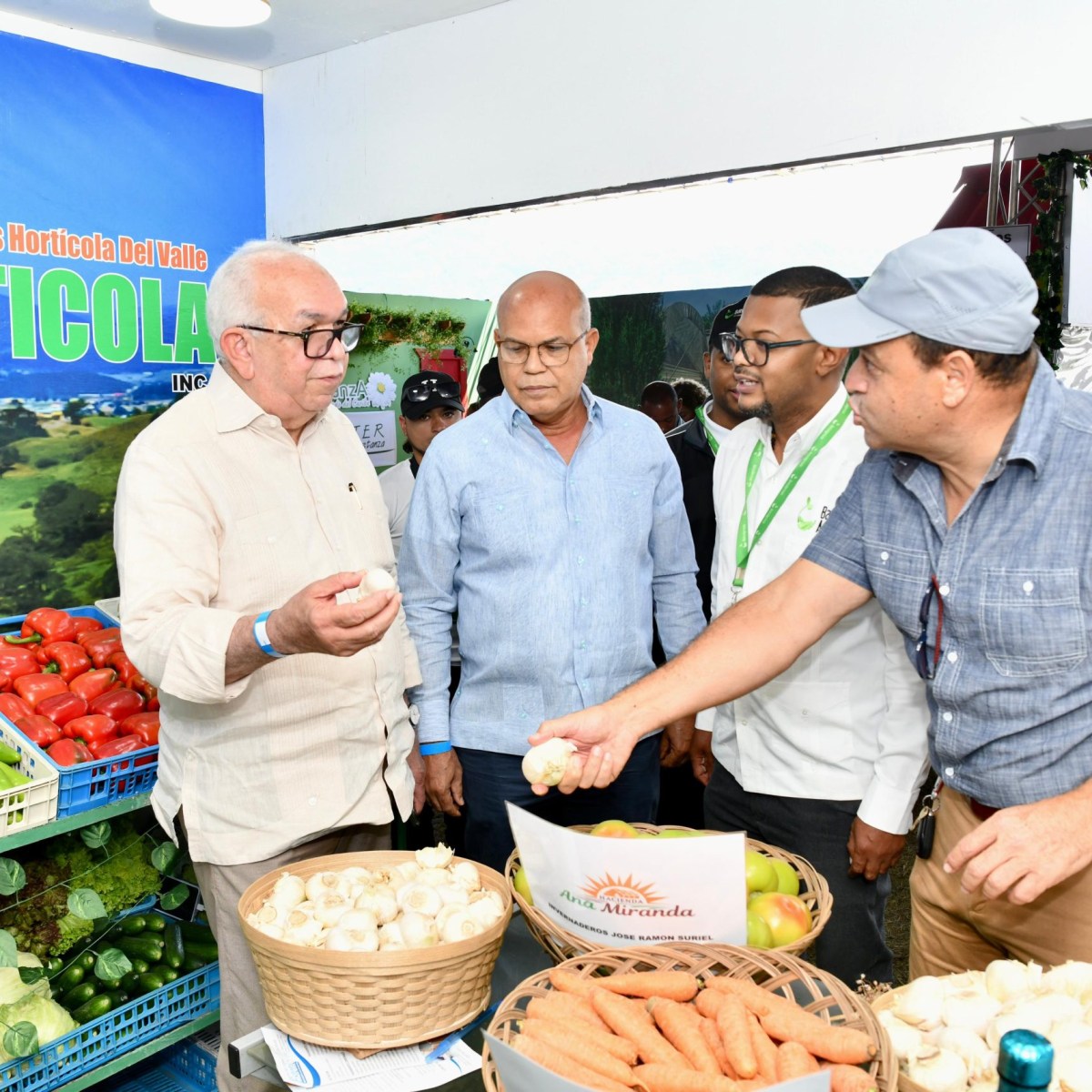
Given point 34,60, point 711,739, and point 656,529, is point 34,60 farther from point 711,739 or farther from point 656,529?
Answer: point 711,739

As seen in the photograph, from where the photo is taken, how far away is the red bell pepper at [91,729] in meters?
2.92

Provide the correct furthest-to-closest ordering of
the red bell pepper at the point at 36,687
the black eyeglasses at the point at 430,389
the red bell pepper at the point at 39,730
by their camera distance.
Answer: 1. the black eyeglasses at the point at 430,389
2. the red bell pepper at the point at 36,687
3. the red bell pepper at the point at 39,730

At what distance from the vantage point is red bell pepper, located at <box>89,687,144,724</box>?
120 inches

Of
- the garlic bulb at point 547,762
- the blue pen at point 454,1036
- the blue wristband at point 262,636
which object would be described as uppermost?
the blue wristband at point 262,636

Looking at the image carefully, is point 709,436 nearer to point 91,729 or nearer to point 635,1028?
point 91,729

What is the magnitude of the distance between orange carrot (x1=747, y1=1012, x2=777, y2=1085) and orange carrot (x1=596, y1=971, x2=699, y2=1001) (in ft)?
0.36

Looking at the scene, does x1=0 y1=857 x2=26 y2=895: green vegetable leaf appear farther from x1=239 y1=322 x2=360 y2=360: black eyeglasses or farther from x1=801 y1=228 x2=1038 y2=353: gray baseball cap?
x1=801 y1=228 x2=1038 y2=353: gray baseball cap

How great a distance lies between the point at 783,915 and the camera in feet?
5.25

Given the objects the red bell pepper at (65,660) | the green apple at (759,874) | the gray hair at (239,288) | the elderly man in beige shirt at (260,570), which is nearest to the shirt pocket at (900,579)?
the green apple at (759,874)

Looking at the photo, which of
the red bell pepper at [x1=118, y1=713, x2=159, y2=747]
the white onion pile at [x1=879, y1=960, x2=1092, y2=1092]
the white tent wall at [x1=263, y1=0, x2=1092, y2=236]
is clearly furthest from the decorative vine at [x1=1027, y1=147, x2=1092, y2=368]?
the red bell pepper at [x1=118, y1=713, x2=159, y2=747]

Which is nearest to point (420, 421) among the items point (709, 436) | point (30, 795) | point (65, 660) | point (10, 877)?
point (709, 436)

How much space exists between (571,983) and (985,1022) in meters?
0.53

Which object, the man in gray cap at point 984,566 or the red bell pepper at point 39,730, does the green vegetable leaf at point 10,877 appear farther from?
the man in gray cap at point 984,566

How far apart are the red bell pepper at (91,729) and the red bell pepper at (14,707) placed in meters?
0.14
